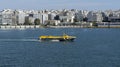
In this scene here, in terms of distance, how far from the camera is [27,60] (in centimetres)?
3044

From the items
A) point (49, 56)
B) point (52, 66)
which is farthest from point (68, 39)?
point (52, 66)

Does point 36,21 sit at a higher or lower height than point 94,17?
lower

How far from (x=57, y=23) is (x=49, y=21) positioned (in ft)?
11.4

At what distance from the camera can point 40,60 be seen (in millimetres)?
30500

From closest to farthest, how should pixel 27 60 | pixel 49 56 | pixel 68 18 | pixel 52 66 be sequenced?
pixel 52 66
pixel 27 60
pixel 49 56
pixel 68 18

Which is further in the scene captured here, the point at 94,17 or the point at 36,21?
the point at 94,17

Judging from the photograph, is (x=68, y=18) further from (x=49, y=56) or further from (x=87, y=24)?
(x=49, y=56)

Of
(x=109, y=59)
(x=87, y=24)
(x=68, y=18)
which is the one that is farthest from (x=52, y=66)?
(x=68, y=18)

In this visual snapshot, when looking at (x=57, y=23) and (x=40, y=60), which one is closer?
(x=40, y=60)

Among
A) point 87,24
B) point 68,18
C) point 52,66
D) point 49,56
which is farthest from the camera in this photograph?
point 68,18

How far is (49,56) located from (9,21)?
457ft

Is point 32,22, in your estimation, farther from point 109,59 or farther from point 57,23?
point 109,59

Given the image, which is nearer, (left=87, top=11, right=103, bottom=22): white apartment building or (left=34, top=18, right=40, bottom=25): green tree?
(left=34, top=18, right=40, bottom=25): green tree

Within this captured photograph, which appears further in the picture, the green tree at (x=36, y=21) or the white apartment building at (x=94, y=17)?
the white apartment building at (x=94, y=17)
